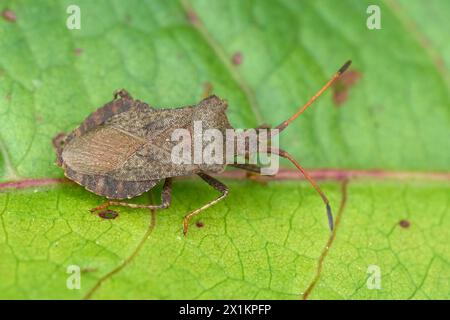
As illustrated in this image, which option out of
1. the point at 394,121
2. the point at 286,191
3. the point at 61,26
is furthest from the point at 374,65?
the point at 61,26

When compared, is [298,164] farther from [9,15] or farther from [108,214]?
[9,15]

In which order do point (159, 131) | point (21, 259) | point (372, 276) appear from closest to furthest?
point (21, 259) → point (372, 276) → point (159, 131)

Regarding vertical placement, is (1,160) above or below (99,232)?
above

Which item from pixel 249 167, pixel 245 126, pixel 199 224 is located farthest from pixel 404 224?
pixel 199 224

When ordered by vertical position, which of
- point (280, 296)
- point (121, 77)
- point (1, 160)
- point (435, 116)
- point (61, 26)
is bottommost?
point (280, 296)

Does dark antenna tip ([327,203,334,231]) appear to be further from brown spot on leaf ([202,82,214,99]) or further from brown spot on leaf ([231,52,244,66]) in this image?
brown spot on leaf ([231,52,244,66])

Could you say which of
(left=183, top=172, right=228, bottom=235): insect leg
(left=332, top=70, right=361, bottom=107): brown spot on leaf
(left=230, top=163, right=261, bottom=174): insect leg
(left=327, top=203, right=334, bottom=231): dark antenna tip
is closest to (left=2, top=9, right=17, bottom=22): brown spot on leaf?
(left=183, top=172, right=228, bottom=235): insect leg

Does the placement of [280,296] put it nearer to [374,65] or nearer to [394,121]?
[394,121]
